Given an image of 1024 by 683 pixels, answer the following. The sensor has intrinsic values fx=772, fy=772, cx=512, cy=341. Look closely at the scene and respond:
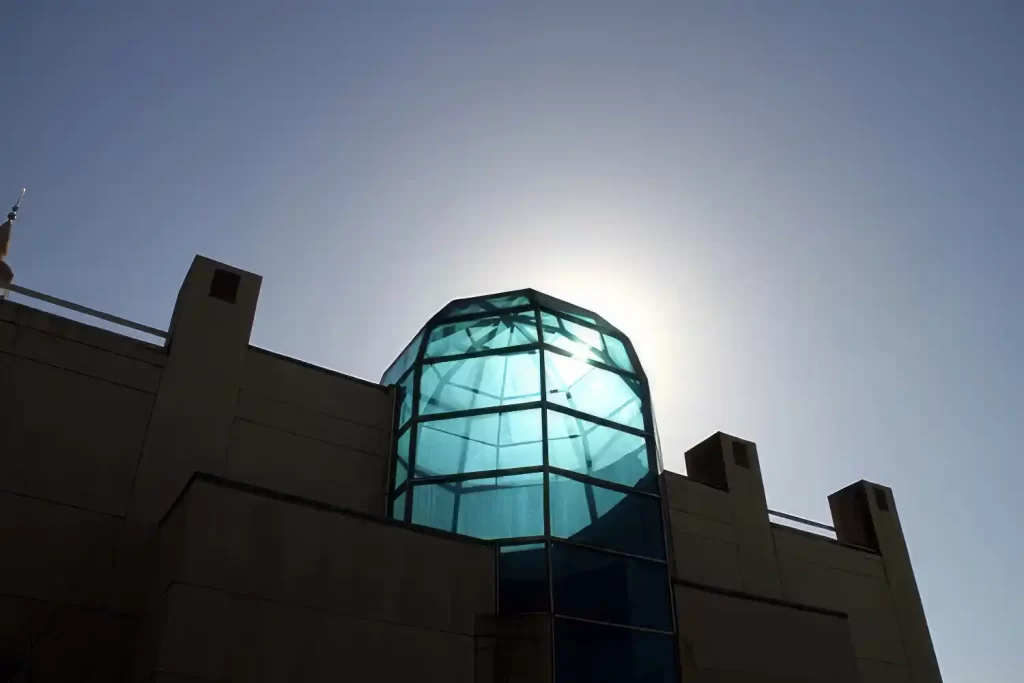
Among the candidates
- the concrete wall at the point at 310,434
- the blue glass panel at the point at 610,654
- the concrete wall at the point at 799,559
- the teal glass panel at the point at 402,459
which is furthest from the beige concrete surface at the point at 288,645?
the concrete wall at the point at 799,559

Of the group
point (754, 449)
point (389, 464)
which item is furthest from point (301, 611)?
point (754, 449)

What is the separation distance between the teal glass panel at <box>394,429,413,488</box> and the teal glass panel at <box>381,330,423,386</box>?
1.62 meters

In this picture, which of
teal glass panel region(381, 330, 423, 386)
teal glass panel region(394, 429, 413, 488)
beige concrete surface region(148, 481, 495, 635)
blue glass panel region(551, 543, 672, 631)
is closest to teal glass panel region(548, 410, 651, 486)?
blue glass panel region(551, 543, 672, 631)

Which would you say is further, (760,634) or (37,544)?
(760,634)

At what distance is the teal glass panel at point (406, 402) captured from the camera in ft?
50.9

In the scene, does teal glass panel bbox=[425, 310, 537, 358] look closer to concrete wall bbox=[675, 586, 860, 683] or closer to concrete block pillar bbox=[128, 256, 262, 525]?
concrete block pillar bbox=[128, 256, 262, 525]

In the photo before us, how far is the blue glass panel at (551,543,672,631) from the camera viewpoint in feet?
39.6

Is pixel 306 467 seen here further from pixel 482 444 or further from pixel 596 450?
pixel 596 450

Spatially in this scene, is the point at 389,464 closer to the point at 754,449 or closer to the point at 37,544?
the point at 37,544

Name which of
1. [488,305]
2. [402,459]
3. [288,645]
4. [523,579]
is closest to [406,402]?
[402,459]

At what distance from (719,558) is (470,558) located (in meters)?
9.41

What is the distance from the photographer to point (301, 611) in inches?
398

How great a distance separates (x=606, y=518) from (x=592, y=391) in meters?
2.62

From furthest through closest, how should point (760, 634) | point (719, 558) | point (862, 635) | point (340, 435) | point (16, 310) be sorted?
1. point (862, 635)
2. point (719, 558)
3. point (340, 435)
4. point (760, 634)
5. point (16, 310)
